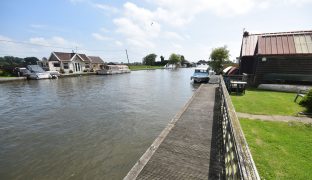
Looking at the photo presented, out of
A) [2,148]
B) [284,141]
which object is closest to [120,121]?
[2,148]

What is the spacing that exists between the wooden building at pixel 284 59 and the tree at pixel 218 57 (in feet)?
72.7

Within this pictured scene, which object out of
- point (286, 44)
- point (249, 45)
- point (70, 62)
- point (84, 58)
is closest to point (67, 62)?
point (70, 62)

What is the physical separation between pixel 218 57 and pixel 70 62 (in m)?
39.6

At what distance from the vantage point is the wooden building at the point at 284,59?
51.2 ft

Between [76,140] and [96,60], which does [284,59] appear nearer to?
[76,140]

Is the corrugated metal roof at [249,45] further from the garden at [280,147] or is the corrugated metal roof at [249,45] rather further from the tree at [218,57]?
the tree at [218,57]

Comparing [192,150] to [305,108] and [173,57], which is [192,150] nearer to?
[305,108]

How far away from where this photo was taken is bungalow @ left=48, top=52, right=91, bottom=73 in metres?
46.8

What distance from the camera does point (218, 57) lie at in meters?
40.8

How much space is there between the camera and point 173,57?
4437 inches

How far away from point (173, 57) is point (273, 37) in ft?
314

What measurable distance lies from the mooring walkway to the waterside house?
48.4m

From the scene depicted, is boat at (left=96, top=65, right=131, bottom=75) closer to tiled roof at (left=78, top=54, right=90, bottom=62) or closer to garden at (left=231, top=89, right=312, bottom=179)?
tiled roof at (left=78, top=54, right=90, bottom=62)

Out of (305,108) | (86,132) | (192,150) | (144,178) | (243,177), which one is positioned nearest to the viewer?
(243,177)
